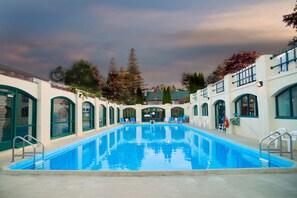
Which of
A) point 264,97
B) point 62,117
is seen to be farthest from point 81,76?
point 264,97

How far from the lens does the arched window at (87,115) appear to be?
627 inches

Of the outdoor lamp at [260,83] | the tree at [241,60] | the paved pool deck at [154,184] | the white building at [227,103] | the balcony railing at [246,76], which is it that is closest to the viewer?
the paved pool deck at [154,184]

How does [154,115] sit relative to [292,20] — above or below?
below

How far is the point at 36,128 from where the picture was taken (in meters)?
9.24

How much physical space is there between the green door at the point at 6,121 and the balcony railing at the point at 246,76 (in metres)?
10.8

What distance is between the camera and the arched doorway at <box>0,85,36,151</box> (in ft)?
25.3

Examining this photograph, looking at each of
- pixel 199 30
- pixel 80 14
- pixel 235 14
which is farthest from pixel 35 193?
pixel 199 30

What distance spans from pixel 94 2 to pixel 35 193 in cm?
1140

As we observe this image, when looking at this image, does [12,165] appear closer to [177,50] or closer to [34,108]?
[34,108]

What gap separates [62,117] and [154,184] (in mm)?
9823

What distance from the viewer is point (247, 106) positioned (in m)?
12.0

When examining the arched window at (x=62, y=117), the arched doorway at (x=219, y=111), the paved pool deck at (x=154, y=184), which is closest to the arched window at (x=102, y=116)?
the arched window at (x=62, y=117)

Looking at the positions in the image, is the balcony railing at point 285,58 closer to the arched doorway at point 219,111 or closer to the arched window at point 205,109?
the arched doorway at point 219,111

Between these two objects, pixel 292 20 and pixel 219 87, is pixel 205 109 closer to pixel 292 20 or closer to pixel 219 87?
pixel 219 87
